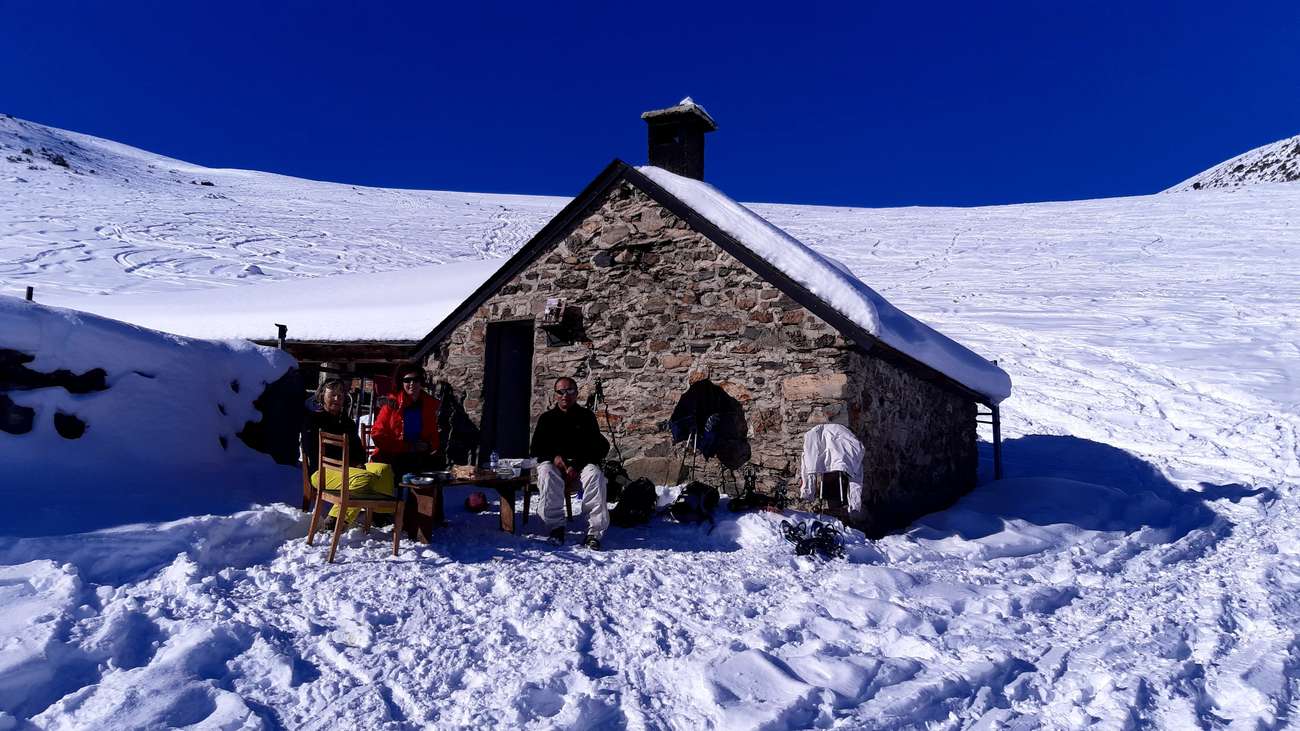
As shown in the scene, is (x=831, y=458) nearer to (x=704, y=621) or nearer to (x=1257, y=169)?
(x=704, y=621)

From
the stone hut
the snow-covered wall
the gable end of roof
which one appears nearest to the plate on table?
the snow-covered wall

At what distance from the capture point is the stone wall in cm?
700

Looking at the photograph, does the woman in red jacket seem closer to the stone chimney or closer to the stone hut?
the stone hut

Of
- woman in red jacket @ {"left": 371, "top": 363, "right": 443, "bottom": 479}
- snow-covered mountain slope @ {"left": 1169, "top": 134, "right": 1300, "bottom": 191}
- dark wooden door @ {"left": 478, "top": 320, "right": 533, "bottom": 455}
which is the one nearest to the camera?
woman in red jacket @ {"left": 371, "top": 363, "right": 443, "bottom": 479}

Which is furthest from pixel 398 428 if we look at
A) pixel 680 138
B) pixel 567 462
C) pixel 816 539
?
pixel 680 138

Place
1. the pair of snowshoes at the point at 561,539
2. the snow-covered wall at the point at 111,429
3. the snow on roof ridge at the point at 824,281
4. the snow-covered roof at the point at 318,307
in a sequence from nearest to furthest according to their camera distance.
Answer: the snow-covered wall at the point at 111,429, the pair of snowshoes at the point at 561,539, the snow on roof ridge at the point at 824,281, the snow-covered roof at the point at 318,307

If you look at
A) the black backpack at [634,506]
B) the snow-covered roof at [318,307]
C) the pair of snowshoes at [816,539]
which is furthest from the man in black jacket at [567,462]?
the snow-covered roof at [318,307]

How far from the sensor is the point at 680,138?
10.3 m

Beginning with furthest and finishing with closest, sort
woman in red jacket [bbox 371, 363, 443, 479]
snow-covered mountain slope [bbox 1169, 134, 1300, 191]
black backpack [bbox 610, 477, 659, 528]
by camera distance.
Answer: snow-covered mountain slope [bbox 1169, 134, 1300, 191] < black backpack [bbox 610, 477, 659, 528] < woman in red jacket [bbox 371, 363, 443, 479]

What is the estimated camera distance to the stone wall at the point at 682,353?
23.0 feet

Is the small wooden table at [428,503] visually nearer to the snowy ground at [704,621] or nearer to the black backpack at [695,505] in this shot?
the snowy ground at [704,621]

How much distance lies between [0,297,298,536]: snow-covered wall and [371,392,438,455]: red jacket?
3.87 feet

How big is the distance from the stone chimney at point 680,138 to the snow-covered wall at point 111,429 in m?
5.93

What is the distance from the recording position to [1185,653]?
445 cm
